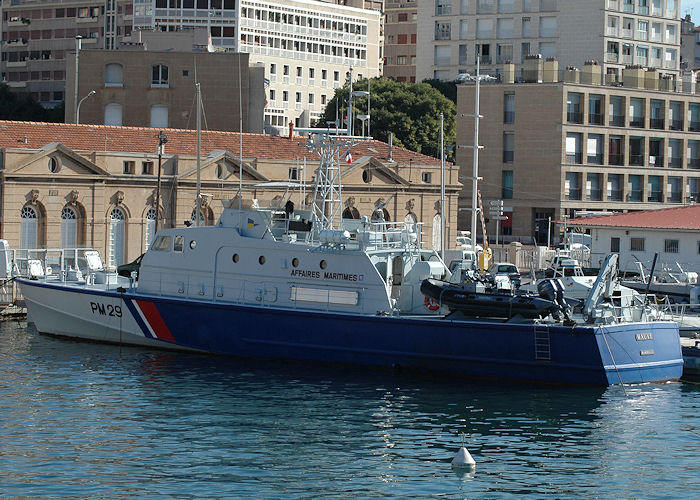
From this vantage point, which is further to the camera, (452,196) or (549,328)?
(452,196)

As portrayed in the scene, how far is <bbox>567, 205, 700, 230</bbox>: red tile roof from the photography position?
51.8 meters

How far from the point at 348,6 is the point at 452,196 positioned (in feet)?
183

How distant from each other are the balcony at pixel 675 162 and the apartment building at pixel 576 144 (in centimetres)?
8

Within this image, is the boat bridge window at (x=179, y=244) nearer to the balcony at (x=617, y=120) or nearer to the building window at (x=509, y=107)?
the building window at (x=509, y=107)

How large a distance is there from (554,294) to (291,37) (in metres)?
78.4

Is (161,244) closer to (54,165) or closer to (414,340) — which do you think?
(414,340)

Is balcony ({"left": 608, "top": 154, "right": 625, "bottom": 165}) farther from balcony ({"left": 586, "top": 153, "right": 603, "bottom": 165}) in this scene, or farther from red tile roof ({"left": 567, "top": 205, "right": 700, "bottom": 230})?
red tile roof ({"left": 567, "top": 205, "right": 700, "bottom": 230})

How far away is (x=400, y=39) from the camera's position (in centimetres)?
12644

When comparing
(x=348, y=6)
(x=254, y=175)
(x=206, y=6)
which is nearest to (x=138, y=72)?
(x=254, y=175)

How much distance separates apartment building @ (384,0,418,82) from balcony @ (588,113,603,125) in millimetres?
47624

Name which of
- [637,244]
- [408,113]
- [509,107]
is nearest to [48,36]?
[408,113]

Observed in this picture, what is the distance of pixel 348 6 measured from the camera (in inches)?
4552

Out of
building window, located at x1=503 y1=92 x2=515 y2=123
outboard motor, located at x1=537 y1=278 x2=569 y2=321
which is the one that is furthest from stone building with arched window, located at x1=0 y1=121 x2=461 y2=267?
building window, located at x1=503 y1=92 x2=515 y2=123

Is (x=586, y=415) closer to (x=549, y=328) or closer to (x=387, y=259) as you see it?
(x=549, y=328)
